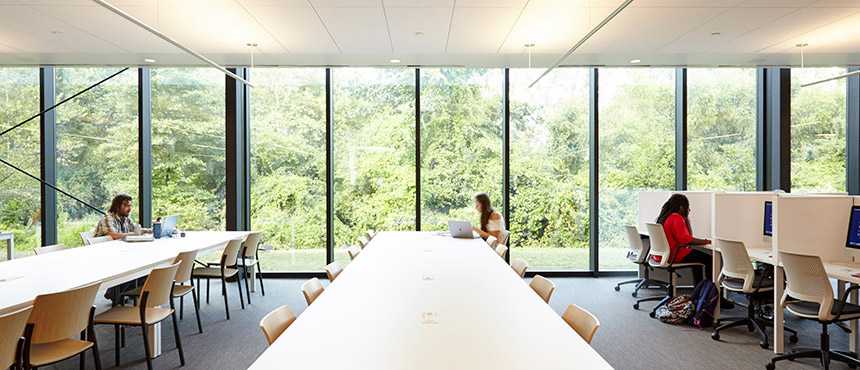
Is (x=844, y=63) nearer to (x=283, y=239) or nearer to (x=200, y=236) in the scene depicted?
(x=283, y=239)

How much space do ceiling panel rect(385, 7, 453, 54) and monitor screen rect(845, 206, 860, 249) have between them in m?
3.99

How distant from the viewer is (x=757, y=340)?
163 inches

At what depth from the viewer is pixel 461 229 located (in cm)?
551

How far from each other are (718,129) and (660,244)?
109 inches

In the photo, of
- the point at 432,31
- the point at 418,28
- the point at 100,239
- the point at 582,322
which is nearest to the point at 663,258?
the point at 582,322

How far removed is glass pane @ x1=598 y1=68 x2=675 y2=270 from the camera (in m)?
6.84

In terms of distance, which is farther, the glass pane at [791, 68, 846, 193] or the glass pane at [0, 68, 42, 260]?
the glass pane at [791, 68, 846, 193]

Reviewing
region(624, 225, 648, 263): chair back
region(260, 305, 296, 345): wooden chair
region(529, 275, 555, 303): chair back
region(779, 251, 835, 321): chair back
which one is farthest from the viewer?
region(624, 225, 648, 263): chair back

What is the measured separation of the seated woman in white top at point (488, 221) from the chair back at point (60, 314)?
4057mm

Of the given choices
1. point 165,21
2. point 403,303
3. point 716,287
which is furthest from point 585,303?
point 165,21

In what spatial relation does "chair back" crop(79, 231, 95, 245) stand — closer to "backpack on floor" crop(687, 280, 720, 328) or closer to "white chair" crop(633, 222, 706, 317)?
"white chair" crop(633, 222, 706, 317)

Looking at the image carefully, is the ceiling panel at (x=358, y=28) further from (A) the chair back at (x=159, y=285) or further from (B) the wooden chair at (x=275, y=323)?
(B) the wooden chair at (x=275, y=323)

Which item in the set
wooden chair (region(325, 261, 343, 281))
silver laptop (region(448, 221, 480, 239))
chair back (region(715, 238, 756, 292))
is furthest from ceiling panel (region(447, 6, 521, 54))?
chair back (region(715, 238, 756, 292))

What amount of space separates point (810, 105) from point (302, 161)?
25.8 ft
